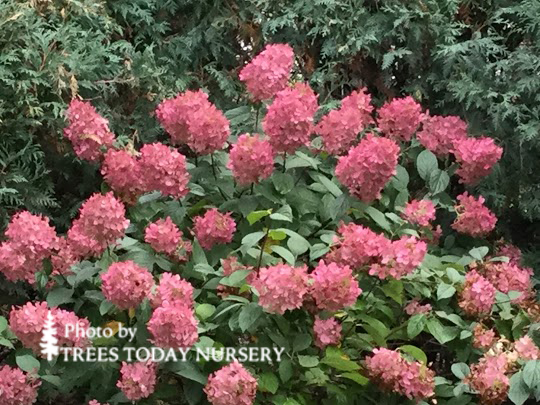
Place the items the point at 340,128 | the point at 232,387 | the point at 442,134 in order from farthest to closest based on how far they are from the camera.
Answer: the point at 442,134
the point at 340,128
the point at 232,387

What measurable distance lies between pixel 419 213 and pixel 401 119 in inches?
12.0

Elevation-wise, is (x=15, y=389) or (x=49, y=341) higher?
(x=49, y=341)

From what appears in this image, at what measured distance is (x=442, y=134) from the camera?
2377mm

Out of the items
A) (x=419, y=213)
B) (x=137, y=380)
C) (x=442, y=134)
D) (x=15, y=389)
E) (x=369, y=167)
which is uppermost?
(x=369, y=167)

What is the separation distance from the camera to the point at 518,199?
2.55 m

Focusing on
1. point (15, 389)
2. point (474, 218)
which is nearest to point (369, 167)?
point (474, 218)

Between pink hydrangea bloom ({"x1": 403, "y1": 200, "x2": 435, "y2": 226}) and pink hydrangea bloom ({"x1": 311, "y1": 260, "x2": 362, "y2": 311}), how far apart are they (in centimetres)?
46

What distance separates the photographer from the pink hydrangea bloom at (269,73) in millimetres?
2201

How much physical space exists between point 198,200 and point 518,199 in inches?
41.9

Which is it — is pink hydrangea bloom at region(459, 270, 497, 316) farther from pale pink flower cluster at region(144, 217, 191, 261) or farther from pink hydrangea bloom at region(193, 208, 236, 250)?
pale pink flower cluster at region(144, 217, 191, 261)

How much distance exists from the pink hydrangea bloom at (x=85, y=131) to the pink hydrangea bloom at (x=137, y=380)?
725 millimetres

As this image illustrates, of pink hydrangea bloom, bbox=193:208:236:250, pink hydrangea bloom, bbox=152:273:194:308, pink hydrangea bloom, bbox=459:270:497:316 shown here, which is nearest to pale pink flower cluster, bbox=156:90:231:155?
pink hydrangea bloom, bbox=193:208:236:250

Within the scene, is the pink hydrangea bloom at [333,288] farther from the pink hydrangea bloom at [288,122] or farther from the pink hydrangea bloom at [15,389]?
the pink hydrangea bloom at [15,389]

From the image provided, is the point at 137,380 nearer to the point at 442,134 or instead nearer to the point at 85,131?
the point at 85,131
